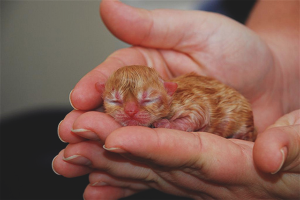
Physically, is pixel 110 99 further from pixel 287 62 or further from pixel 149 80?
pixel 287 62

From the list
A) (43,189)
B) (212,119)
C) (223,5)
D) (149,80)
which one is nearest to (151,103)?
(149,80)

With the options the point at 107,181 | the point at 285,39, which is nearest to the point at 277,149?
the point at 107,181

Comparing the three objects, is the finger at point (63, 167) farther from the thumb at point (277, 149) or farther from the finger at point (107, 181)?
the thumb at point (277, 149)

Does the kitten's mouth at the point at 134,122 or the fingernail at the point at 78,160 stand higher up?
the kitten's mouth at the point at 134,122

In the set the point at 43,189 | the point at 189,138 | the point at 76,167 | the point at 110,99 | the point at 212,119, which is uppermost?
the point at 110,99

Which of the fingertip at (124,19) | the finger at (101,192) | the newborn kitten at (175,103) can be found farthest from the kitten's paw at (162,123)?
the fingertip at (124,19)

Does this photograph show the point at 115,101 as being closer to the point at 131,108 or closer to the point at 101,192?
the point at 131,108

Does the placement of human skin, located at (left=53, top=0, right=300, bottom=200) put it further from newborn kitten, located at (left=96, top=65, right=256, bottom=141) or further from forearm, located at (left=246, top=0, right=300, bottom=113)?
newborn kitten, located at (left=96, top=65, right=256, bottom=141)
